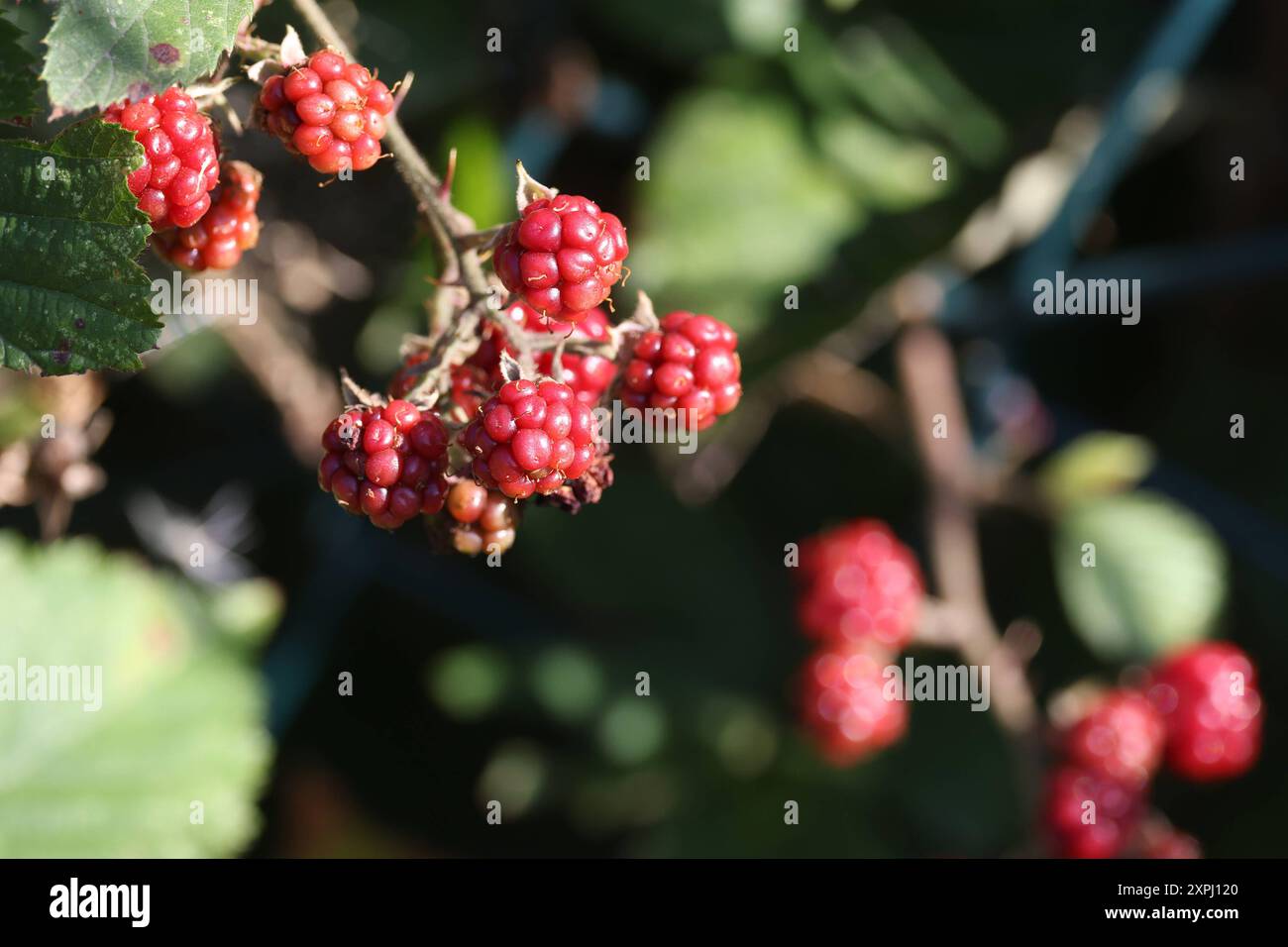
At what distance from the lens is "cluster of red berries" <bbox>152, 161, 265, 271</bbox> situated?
1096 millimetres

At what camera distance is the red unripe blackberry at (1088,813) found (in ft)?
6.52

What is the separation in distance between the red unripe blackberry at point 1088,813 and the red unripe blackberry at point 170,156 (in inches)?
66.2

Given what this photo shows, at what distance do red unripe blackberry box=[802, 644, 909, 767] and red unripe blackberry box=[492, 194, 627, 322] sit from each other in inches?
55.3

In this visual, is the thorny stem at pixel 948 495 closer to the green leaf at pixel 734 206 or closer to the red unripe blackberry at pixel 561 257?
the green leaf at pixel 734 206

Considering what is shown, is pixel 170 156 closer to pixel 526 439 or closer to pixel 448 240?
pixel 448 240

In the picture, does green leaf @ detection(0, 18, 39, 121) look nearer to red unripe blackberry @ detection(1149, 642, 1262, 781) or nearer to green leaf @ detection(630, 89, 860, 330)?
green leaf @ detection(630, 89, 860, 330)

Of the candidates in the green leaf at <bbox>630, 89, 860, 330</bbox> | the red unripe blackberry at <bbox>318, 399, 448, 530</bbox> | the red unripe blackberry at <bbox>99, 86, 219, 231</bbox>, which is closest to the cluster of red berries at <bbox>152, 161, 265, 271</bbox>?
the red unripe blackberry at <bbox>99, 86, 219, 231</bbox>

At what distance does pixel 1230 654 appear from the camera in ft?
7.27

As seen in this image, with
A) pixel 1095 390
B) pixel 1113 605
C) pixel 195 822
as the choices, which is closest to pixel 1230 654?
pixel 1113 605

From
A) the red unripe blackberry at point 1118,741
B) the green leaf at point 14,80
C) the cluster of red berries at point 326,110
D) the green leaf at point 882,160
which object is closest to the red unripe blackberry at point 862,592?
the red unripe blackberry at point 1118,741

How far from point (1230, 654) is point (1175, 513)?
43 centimetres

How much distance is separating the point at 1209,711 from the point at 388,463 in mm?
1770
